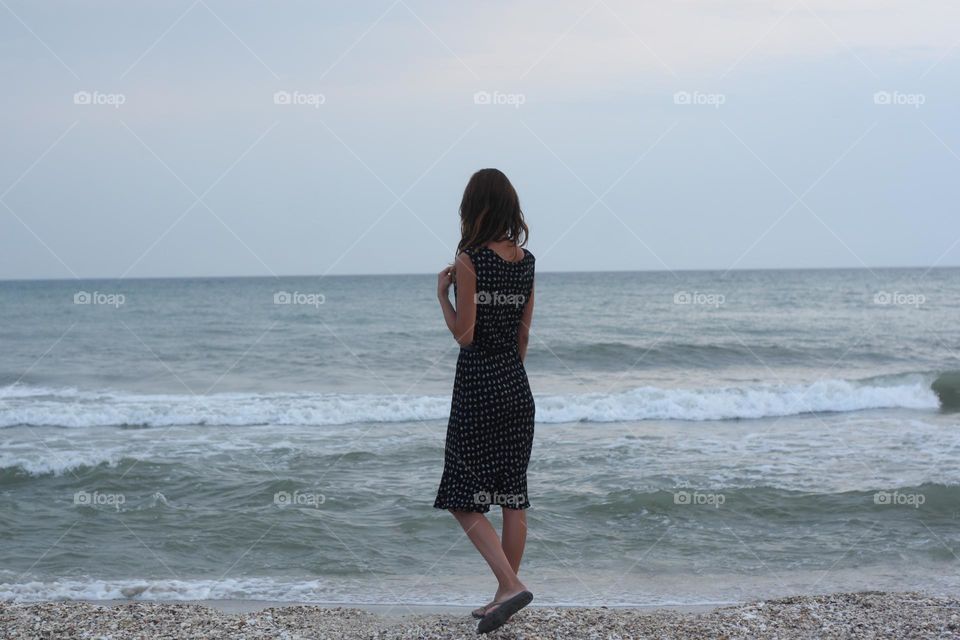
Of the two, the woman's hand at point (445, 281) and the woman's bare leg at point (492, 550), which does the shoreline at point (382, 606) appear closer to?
the woman's bare leg at point (492, 550)

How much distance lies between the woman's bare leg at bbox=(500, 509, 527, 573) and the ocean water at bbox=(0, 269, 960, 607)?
1346 millimetres

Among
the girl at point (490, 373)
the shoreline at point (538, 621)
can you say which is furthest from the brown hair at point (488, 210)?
the shoreline at point (538, 621)

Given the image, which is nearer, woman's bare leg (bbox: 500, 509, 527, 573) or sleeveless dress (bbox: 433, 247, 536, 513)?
sleeveless dress (bbox: 433, 247, 536, 513)

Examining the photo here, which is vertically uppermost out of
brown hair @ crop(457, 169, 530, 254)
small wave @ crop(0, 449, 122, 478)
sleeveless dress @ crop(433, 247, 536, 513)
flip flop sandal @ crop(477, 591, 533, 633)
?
brown hair @ crop(457, 169, 530, 254)

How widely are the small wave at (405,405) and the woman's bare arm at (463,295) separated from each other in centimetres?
885

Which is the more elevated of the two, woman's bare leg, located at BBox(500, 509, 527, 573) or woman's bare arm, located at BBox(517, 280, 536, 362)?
woman's bare arm, located at BBox(517, 280, 536, 362)

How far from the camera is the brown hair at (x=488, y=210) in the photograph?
3.25m

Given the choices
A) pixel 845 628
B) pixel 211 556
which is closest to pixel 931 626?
pixel 845 628

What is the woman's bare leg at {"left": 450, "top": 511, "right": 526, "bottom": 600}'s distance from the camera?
132 inches

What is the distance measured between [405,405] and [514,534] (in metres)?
9.49

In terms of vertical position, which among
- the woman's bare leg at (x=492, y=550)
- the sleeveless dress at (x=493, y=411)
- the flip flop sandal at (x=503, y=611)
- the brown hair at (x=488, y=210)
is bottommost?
the flip flop sandal at (x=503, y=611)

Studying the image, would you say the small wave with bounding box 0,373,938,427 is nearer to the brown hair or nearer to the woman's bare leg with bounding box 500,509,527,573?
the woman's bare leg with bounding box 500,509,527,573

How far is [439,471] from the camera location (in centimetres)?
812

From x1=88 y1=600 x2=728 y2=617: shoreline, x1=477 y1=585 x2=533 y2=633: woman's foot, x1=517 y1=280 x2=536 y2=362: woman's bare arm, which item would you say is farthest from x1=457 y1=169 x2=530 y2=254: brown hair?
x1=88 y1=600 x2=728 y2=617: shoreline
